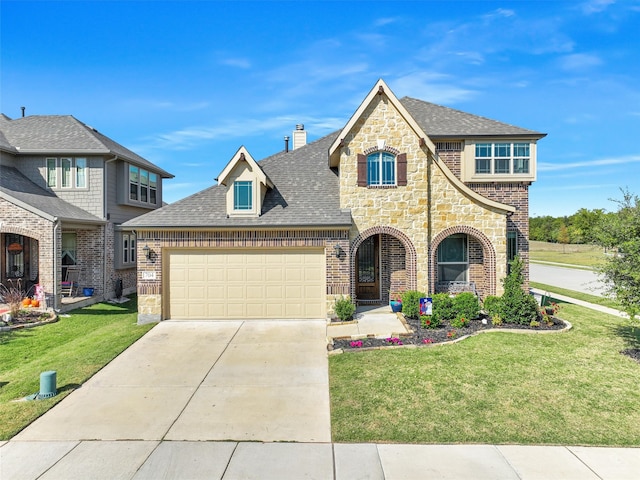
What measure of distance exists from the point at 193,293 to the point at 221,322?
1.54 metres

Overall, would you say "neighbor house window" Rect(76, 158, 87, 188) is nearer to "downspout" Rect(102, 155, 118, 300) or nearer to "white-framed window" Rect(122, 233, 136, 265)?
"downspout" Rect(102, 155, 118, 300)

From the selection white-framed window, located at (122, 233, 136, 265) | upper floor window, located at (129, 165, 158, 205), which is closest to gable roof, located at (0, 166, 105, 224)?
white-framed window, located at (122, 233, 136, 265)

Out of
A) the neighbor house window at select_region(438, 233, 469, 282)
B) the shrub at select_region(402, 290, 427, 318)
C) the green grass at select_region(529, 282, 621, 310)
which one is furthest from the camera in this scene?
the green grass at select_region(529, 282, 621, 310)

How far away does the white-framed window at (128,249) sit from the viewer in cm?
1948

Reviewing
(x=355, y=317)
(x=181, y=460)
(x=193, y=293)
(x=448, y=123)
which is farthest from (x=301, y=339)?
(x=448, y=123)

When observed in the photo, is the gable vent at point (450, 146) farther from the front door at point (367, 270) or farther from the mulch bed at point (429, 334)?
the mulch bed at point (429, 334)

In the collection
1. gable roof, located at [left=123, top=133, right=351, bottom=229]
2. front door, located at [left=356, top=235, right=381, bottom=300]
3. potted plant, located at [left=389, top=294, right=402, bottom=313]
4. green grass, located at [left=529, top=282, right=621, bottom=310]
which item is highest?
gable roof, located at [left=123, top=133, right=351, bottom=229]

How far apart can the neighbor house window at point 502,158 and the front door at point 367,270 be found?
230 inches

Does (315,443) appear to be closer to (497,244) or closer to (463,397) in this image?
(463,397)

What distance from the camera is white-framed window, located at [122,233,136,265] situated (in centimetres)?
1948

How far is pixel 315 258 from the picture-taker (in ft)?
43.9

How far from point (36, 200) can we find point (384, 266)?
51.4ft

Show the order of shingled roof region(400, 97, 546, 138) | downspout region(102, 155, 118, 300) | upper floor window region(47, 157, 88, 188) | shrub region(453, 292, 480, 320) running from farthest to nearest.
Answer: upper floor window region(47, 157, 88, 188), downspout region(102, 155, 118, 300), shingled roof region(400, 97, 546, 138), shrub region(453, 292, 480, 320)

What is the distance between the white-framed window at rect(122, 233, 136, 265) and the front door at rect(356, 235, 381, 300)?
12.8m
